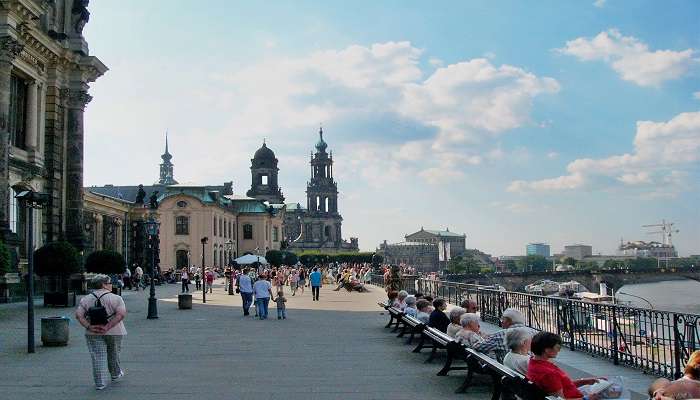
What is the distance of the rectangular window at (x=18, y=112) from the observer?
2822 cm

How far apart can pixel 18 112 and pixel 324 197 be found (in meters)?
121

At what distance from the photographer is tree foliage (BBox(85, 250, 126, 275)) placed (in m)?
29.0

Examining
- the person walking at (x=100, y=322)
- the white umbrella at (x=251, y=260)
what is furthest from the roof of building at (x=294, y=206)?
the person walking at (x=100, y=322)

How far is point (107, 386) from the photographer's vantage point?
32.4 feet

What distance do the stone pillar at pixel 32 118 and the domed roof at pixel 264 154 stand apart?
87822 mm

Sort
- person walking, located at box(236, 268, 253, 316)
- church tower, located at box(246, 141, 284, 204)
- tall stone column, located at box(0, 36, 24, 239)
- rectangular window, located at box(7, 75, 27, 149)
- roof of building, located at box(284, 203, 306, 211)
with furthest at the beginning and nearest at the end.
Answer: roof of building, located at box(284, 203, 306, 211) → church tower, located at box(246, 141, 284, 204) → rectangular window, located at box(7, 75, 27, 149) → tall stone column, located at box(0, 36, 24, 239) → person walking, located at box(236, 268, 253, 316)

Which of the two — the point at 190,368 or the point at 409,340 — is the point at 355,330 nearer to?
the point at 409,340

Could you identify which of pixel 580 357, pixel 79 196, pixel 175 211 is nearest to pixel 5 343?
pixel 580 357

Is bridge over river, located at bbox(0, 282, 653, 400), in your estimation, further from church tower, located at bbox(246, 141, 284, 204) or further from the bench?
church tower, located at bbox(246, 141, 284, 204)

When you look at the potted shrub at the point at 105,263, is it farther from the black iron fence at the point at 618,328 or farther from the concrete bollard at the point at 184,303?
the black iron fence at the point at 618,328

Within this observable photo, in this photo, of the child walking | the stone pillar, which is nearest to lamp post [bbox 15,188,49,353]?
the child walking

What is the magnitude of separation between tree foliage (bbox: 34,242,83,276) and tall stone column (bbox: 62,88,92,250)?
6.77 m

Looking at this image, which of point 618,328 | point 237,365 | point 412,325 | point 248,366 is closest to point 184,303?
point 412,325

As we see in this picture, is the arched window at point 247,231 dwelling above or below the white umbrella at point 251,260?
above
